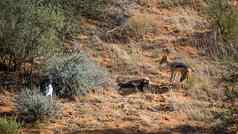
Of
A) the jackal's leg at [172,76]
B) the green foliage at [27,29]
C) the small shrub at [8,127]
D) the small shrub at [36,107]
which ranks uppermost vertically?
the green foliage at [27,29]

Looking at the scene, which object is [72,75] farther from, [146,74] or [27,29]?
[146,74]

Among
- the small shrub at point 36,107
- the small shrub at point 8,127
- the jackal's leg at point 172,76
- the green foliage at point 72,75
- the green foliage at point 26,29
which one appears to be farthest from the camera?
the jackal's leg at point 172,76

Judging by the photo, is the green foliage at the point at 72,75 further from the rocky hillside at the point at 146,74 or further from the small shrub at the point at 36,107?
the small shrub at the point at 36,107

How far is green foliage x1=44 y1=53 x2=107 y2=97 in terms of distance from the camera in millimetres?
12836

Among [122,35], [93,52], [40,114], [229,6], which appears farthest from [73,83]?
[229,6]

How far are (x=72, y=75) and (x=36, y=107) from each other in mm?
1775

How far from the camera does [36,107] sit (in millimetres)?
11320

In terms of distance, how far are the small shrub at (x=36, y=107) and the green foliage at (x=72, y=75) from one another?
3.84 feet

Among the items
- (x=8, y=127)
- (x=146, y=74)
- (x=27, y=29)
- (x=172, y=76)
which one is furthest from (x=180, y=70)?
(x=8, y=127)

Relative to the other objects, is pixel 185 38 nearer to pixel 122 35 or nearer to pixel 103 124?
pixel 122 35

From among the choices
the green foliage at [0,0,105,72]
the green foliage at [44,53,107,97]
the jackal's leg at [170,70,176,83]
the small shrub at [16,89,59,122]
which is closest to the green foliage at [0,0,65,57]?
the green foliage at [0,0,105,72]

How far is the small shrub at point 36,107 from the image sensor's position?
446 inches

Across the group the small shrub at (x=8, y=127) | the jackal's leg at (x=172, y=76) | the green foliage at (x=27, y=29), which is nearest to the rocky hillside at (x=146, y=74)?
the jackal's leg at (x=172, y=76)

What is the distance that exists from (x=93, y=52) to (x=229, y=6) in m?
4.61
